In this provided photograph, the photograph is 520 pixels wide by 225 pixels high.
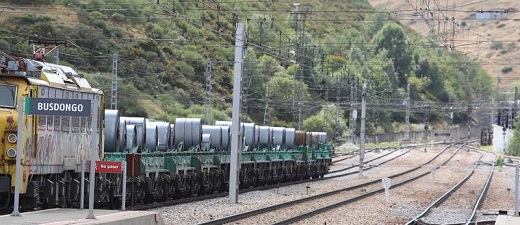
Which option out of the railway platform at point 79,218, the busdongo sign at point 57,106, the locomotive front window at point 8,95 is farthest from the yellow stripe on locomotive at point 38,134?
the busdongo sign at point 57,106

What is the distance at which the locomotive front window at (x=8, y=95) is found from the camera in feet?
63.2

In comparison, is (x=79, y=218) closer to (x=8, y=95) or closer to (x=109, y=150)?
(x=8, y=95)

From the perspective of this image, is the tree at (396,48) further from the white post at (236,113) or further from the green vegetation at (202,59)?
the white post at (236,113)

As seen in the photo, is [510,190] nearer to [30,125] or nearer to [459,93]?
[30,125]

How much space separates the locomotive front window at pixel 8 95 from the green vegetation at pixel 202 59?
16354 mm

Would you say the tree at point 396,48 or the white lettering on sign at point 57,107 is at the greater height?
the tree at point 396,48

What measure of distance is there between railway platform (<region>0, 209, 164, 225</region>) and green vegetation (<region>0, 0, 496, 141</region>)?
1989cm

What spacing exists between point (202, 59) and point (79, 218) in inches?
2924

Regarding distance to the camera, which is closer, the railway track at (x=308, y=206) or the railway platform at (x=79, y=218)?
the railway platform at (x=79, y=218)

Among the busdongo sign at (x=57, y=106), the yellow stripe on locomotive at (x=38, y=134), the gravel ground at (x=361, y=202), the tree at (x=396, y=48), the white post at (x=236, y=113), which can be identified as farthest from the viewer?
the tree at (x=396, y=48)

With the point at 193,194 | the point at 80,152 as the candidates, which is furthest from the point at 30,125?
the point at 193,194

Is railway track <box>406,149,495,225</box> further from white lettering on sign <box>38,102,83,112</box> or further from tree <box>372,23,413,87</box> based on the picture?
tree <box>372,23,413,87</box>

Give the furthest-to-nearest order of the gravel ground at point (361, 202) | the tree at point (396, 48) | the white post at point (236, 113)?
the tree at point (396, 48) → the white post at point (236, 113) → the gravel ground at point (361, 202)

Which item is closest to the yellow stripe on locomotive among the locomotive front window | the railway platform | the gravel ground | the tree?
the locomotive front window
